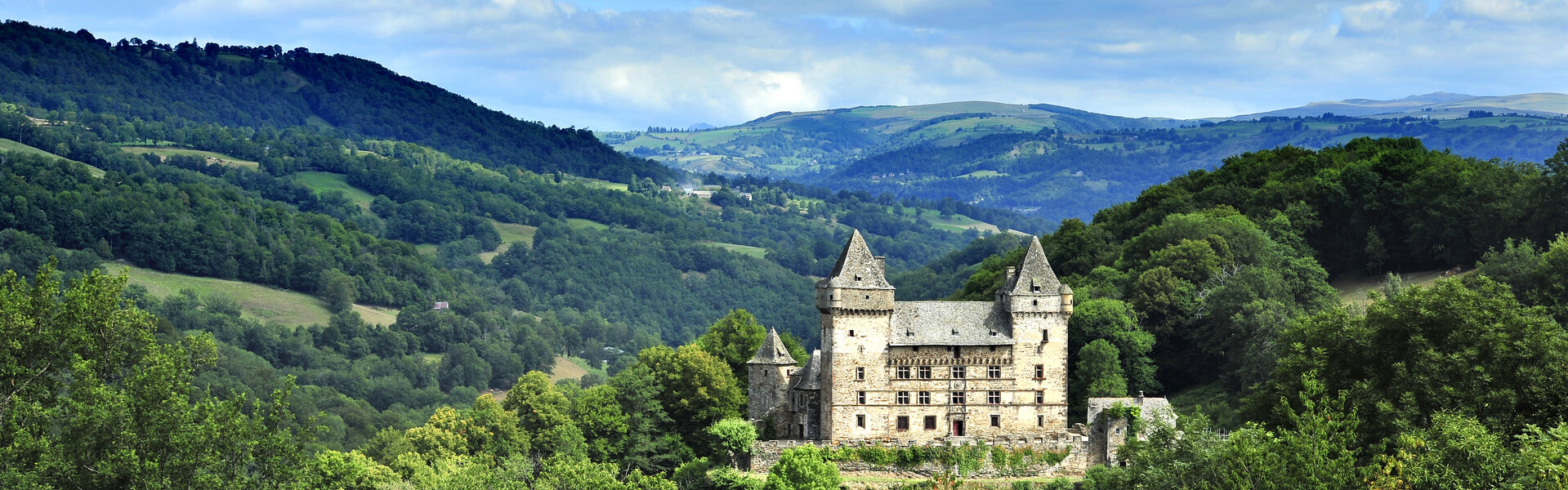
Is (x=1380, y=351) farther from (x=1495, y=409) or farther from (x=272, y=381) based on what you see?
(x=272, y=381)

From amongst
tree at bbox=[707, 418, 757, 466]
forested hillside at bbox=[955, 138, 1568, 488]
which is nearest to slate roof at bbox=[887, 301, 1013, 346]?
forested hillside at bbox=[955, 138, 1568, 488]

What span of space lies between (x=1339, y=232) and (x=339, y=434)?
83643 mm

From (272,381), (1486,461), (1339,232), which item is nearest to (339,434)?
(272,381)

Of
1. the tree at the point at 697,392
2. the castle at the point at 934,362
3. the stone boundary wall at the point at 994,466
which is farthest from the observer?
the tree at the point at 697,392

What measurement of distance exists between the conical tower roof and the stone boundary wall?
7108mm

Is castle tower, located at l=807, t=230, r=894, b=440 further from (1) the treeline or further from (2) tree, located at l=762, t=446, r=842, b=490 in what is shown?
(2) tree, located at l=762, t=446, r=842, b=490

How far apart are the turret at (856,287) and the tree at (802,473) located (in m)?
7.39

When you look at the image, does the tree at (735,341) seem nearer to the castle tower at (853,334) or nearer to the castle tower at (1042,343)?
the castle tower at (853,334)

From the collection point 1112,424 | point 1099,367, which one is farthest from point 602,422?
point 1112,424

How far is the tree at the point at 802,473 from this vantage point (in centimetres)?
6612

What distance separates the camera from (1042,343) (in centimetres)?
7488

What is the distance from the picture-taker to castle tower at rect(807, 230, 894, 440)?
7312cm

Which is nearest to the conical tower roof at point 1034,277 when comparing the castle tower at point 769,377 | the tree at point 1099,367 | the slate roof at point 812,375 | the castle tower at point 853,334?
the tree at point 1099,367

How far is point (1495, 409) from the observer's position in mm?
55969
